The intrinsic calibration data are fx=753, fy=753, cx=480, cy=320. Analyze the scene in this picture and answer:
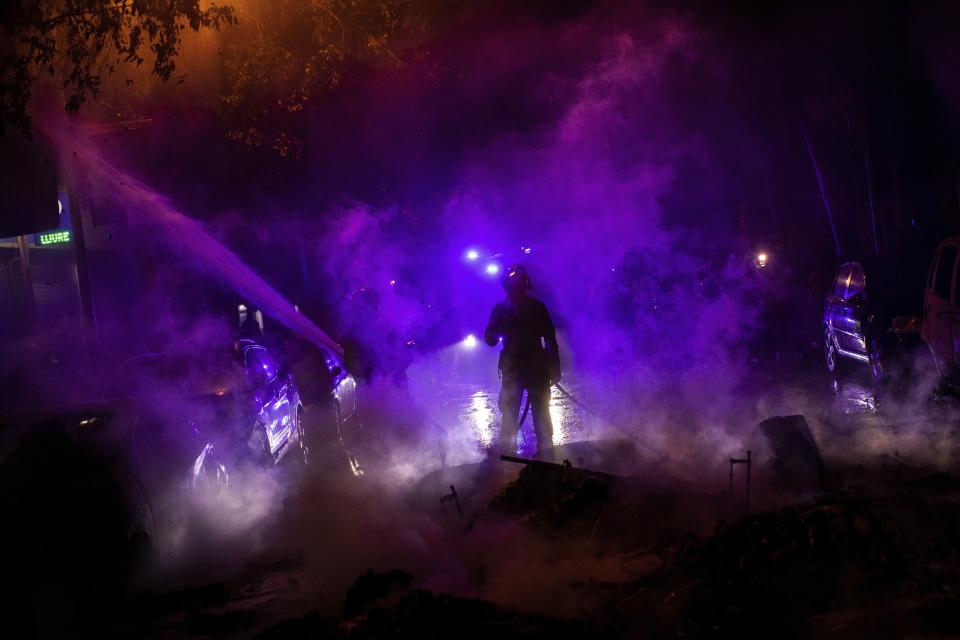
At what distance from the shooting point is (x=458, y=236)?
1113 inches

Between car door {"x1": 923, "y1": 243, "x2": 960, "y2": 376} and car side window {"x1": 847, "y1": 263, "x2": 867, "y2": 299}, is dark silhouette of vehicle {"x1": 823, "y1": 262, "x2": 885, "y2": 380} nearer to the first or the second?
car side window {"x1": 847, "y1": 263, "x2": 867, "y2": 299}

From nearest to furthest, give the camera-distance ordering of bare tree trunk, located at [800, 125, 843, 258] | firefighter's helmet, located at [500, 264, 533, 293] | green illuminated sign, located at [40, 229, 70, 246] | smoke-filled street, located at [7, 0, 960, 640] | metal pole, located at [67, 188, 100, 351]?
smoke-filled street, located at [7, 0, 960, 640]
firefighter's helmet, located at [500, 264, 533, 293]
metal pole, located at [67, 188, 100, 351]
green illuminated sign, located at [40, 229, 70, 246]
bare tree trunk, located at [800, 125, 843, 258]

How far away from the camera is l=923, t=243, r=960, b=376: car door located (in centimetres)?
806

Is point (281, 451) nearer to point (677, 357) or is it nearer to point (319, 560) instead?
point (319, 560)

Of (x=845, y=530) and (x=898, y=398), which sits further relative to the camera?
(x=898, y=398)

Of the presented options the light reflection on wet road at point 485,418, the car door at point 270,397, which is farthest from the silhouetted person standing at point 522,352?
the car door at point 270,397

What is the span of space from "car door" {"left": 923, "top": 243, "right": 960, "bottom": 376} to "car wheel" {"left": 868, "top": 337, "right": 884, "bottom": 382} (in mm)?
1589

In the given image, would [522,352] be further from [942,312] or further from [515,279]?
[942,312]

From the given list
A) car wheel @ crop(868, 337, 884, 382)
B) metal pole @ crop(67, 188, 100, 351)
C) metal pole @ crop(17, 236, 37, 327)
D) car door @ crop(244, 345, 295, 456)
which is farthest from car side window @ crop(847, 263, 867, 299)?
metal pole @ crop(17, 236, 37, 327)

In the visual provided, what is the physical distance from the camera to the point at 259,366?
29.7ft

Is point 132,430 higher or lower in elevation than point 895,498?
higher

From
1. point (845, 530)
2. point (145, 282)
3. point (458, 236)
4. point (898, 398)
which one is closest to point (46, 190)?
point (145, 282)

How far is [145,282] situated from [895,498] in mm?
11917

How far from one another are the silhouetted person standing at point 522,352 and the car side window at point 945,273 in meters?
4.40
